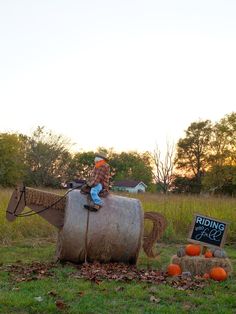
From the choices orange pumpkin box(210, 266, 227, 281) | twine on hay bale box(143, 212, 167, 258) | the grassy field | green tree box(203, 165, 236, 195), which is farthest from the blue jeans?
green tree box(203, 165, 236, 195)

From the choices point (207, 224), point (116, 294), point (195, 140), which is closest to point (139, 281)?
point (116, 294)

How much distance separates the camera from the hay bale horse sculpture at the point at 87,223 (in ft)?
27.8

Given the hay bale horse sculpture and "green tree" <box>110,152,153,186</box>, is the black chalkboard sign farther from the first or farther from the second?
"green tree" <box>110,152,153,186</box>

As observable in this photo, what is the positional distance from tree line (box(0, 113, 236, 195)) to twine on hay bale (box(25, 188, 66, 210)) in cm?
3067

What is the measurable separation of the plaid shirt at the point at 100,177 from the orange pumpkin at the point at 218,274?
8.97 feet

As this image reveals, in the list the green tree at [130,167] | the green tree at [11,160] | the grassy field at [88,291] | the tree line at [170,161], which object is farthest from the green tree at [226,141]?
the grassy field at [88,291]

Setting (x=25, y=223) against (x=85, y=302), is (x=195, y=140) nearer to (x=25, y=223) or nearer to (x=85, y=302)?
(x=25, y=223)

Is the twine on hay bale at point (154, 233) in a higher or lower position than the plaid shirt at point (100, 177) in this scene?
lower

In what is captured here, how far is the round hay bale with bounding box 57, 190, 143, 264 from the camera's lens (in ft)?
27.8

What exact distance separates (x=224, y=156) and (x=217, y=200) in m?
38.6

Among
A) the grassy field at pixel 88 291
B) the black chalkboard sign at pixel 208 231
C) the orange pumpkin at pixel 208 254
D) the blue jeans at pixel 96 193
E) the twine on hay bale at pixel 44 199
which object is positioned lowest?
the grassy field at pixel 88 291

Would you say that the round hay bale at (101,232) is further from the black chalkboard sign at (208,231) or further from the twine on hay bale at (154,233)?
the black chalkboard sign at (208,231)

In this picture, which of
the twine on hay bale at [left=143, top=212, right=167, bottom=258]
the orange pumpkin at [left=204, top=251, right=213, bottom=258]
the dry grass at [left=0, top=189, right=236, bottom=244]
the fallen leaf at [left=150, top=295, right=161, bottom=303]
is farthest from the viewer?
the dry grass at [left=0, top=189, right=236, bottom=244]

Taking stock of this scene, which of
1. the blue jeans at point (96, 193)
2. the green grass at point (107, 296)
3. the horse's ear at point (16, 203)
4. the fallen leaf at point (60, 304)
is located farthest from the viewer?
the horse's ear at point (16, 203)
